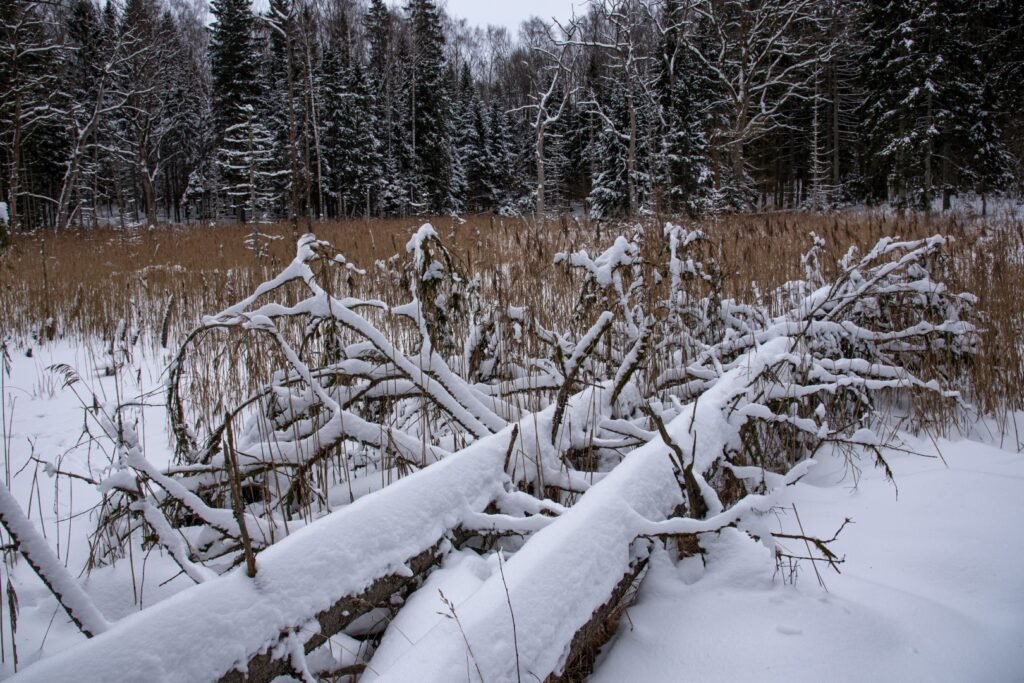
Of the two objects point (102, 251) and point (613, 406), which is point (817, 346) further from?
point (102, 251)

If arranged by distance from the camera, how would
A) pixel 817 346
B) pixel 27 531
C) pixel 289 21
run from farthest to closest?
pixel 289 21 → pixel 817 346 → pixel 27 531

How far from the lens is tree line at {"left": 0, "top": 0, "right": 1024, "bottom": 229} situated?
13.8 meters

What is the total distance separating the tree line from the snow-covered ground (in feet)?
24.8

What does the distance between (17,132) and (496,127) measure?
26225 mm

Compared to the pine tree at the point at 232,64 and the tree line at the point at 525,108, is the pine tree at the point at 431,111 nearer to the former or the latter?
the tree line at the point at 525,108

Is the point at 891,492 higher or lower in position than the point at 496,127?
lower

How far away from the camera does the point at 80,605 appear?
805mm

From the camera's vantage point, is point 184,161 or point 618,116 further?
point 184,161

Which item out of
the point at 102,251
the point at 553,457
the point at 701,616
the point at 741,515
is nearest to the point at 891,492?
the point at 741,515

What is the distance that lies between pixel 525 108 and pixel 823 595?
21766mm

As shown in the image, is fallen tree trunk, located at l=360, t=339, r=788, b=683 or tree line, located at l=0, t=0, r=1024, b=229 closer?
fallen tree trunk, located at l=360, t=339, r=788, b=683

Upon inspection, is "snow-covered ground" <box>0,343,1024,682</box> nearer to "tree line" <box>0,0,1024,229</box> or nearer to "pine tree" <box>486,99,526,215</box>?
"tree line" <box>0,0,1024,229</box>

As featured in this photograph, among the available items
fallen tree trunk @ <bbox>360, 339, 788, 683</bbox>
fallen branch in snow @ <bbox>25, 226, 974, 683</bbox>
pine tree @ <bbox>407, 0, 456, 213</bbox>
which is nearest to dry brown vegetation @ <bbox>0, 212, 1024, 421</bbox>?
fallen branch in snow @ <bbox>25, 226, 974, 683</bbox>

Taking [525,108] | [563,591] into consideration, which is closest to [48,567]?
[563,591]
